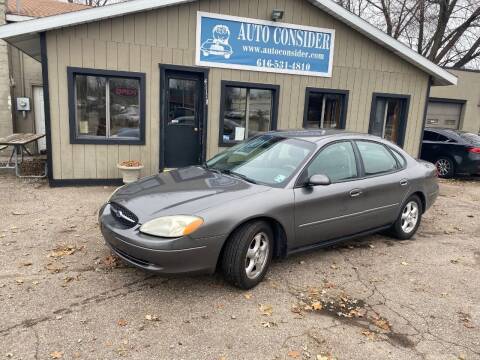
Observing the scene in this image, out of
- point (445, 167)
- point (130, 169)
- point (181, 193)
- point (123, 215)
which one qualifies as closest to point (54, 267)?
point (123, 215)

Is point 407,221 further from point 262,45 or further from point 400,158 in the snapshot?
point 262,45

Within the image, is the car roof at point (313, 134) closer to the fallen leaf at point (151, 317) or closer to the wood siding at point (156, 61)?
the fallen leaf at point (151, 317)

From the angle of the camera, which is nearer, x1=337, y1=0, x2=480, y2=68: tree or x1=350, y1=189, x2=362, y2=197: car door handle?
x1=350, y1=189, x2=362, y2=197: car door handle

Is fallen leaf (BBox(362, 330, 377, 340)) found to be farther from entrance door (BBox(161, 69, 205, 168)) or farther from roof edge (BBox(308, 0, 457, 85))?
roof edge (BBox(308, 0, 457, 85))

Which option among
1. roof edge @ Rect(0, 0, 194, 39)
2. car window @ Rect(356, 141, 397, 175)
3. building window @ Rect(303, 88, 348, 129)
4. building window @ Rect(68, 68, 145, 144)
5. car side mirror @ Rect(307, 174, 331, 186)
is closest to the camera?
car side mirror @ Rect(307, 174, 331, 186)

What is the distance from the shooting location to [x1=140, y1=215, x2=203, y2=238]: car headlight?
3295 mm

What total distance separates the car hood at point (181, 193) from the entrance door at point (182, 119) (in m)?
4.23

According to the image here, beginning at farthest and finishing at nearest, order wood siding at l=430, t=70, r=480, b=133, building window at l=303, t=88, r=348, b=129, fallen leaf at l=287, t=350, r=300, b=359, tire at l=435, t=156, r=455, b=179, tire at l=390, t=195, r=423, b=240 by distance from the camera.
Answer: wood siding at l=430, t=70, r=480, b=133 → tire at l=435, t=156, r=455, b=179 → building window at l=303, t=88, r=348, b=129 → tire at l=390, t=195, r=423, b=240 → fallen leaf at l=287, t=350, r=300, b=359

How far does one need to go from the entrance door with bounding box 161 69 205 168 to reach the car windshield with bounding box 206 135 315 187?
12.6 feet

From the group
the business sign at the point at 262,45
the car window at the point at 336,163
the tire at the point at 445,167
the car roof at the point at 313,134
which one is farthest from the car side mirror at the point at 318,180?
the tire at the point at 445,167

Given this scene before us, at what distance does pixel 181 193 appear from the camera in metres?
3.79

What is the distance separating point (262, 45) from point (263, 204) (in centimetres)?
597

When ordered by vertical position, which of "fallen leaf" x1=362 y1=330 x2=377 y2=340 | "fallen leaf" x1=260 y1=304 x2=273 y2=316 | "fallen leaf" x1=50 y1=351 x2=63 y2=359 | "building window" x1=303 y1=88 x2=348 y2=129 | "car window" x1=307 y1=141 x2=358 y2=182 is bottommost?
"fallen leaf" x1=50 y1=351 x2=63 y2=359

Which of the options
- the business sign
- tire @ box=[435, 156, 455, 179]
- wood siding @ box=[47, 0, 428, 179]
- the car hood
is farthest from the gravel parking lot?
tire @ box=[435, 156, 455, 179]
